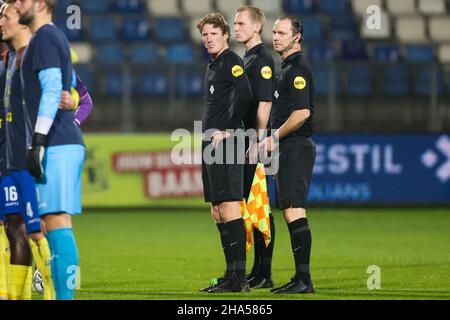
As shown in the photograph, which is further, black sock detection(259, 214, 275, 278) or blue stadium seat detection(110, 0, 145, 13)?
blue stadium seat detection(110, 0, 145, 13)

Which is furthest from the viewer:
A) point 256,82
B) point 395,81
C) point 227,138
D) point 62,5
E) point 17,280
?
point 62,5

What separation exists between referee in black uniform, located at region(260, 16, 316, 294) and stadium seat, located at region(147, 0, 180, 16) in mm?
14892

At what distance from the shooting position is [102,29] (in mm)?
22875

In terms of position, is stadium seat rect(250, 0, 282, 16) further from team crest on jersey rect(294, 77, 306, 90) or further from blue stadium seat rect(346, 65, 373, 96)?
team crest on jersey rect(294, 77, 306, 90)

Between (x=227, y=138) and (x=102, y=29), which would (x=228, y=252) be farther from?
(x=102, y=29)

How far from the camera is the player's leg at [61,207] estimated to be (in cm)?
665

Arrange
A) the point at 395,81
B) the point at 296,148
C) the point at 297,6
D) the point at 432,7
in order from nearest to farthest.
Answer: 1. the point at 296,148
2. the point at 395,81
3. the point at 297,6
4. the point at 432,7

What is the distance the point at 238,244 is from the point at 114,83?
11.7 metres

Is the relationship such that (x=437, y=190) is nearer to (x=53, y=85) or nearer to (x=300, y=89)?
(x=300, y=89)

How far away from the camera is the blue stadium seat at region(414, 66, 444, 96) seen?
2028cm

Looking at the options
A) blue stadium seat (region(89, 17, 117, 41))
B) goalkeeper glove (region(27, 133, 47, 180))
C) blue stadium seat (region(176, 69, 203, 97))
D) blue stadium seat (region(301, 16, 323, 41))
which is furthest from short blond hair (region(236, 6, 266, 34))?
blue stadium seat (region(89, 17, 117, 41))

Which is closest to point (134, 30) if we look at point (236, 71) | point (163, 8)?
point (163, 8)

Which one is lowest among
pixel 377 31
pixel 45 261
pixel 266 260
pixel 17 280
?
pixel 266 260

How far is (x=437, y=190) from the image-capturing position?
1977cm
